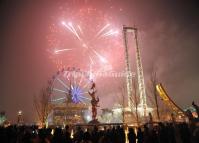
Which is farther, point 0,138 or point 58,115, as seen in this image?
point 58,115

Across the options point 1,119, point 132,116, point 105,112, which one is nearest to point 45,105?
point 132,116

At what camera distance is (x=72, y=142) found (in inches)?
597

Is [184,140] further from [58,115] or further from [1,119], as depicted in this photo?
[1,119]

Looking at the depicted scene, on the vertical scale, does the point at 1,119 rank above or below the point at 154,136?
above

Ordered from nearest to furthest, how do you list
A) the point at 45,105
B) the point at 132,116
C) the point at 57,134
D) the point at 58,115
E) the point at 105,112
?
the point at 57,134 → the point at 45,105 → the point at 132,116 → the point at 58,115 → the point at 105,112

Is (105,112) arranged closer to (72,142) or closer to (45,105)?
(45,105)

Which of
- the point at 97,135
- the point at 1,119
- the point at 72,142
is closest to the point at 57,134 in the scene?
the point at 72,142

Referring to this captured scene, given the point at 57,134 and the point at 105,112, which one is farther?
the point at 105,112

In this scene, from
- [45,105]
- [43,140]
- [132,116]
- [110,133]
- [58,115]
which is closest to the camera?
[43,140]

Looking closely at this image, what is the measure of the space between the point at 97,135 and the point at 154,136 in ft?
12.4

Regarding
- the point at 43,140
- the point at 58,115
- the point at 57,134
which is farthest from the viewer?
the point at 58,115

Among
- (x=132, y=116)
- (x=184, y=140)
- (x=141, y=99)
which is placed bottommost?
(x=184, y=140)

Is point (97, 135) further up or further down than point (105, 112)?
further down

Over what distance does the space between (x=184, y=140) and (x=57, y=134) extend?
26.1 ft
